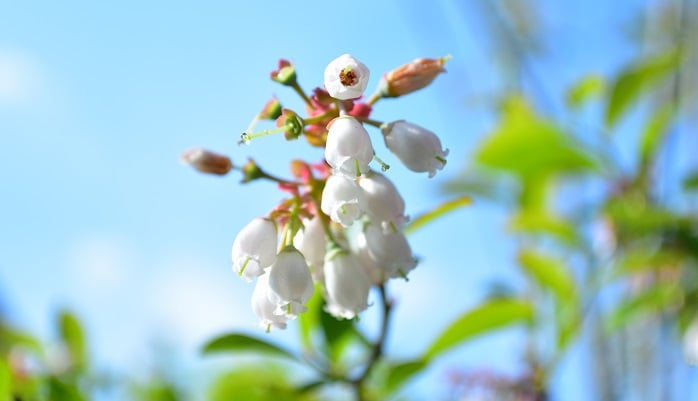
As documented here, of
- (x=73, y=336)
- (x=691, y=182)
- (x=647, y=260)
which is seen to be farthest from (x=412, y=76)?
(x=73, y=336)

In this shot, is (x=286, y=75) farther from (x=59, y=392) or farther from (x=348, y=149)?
(x=59, y=392)

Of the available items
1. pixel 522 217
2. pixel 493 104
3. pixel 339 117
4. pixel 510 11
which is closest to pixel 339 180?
pixel 339 117

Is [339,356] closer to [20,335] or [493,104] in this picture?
[20,335]

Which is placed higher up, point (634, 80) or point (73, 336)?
point (634, 80)

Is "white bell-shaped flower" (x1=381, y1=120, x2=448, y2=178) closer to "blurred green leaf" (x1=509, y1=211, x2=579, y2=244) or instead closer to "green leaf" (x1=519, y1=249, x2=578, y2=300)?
"green leaf" (x1=519, y1=249, x2=578, y2=300)

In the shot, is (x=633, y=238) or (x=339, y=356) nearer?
(x=339, y=356)
